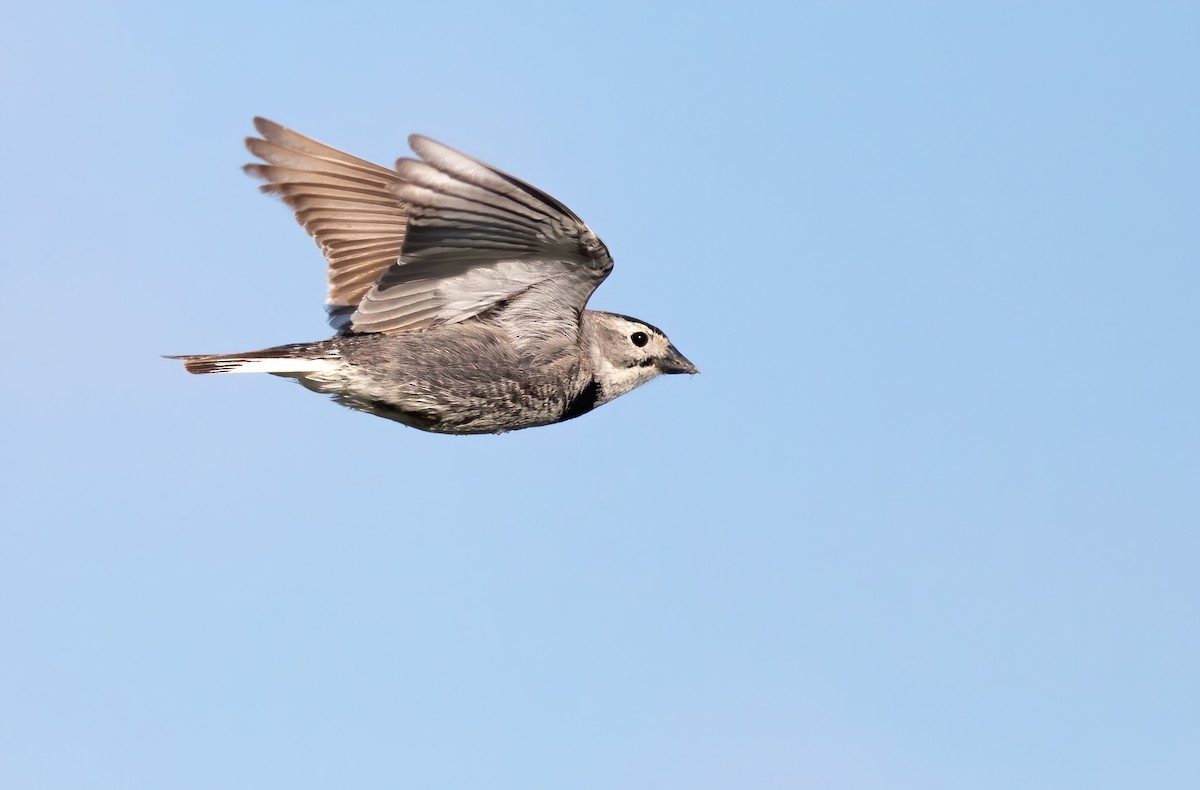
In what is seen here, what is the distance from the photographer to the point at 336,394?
11.7 m

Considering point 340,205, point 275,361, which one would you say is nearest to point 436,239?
point 275,361

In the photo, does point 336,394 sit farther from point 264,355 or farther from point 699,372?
point 699,372

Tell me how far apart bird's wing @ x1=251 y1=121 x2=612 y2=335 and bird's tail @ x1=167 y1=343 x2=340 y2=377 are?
39 centimetres

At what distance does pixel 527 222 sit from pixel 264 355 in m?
2.09

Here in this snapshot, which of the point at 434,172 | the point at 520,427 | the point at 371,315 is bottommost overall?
the point at 520,427

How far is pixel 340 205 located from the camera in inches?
519

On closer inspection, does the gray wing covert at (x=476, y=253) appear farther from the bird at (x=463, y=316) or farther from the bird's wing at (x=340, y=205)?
the bird's wing at (x=340, y=205)

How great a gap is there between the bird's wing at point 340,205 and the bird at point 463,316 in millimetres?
19

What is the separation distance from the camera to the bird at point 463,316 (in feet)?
35.6

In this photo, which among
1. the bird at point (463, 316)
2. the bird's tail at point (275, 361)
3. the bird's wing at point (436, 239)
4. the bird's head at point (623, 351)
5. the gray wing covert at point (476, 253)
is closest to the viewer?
the gray wing covert at point (476, 253)

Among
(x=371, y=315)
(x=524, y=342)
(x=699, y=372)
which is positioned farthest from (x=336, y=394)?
(x=699, y=372)

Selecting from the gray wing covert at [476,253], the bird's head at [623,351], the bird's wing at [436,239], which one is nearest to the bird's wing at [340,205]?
the bird's wing at [436,239]

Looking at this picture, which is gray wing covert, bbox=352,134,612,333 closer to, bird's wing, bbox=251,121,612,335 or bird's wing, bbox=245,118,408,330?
bird's wing, bbox=251,121,612,335

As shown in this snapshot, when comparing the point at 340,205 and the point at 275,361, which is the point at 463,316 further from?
the point at 340,205
